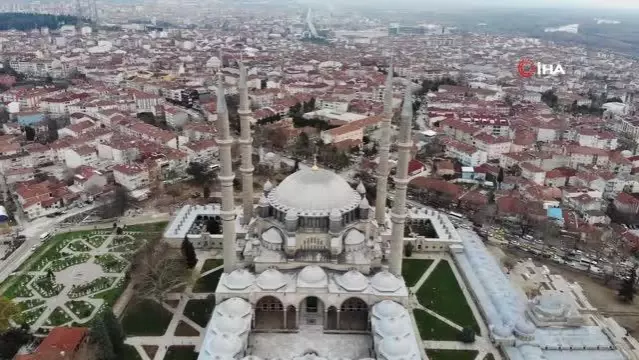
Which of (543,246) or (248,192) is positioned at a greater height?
(248,192)

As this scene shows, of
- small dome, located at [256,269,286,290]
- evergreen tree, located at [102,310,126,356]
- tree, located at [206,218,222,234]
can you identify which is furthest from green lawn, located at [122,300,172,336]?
tree, located at [206,218,222,234]

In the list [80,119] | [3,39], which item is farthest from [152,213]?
[3,39]

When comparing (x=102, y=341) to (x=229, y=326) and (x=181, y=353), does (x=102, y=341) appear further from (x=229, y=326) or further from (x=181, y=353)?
(x=229, y=326)

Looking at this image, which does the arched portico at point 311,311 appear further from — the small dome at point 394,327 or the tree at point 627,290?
the tree at point 627,290

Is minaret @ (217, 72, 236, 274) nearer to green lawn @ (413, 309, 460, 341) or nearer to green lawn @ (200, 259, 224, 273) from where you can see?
green lawn @ (200, 259, 224, 273)

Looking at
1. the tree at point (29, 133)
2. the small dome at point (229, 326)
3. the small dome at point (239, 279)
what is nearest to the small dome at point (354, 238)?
the small dome at point (239, 279)

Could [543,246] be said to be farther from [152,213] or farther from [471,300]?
[152,213]

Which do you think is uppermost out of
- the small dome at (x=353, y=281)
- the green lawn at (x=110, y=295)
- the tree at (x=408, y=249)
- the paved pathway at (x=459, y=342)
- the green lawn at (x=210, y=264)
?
the small dome at (x=353, y=281)
